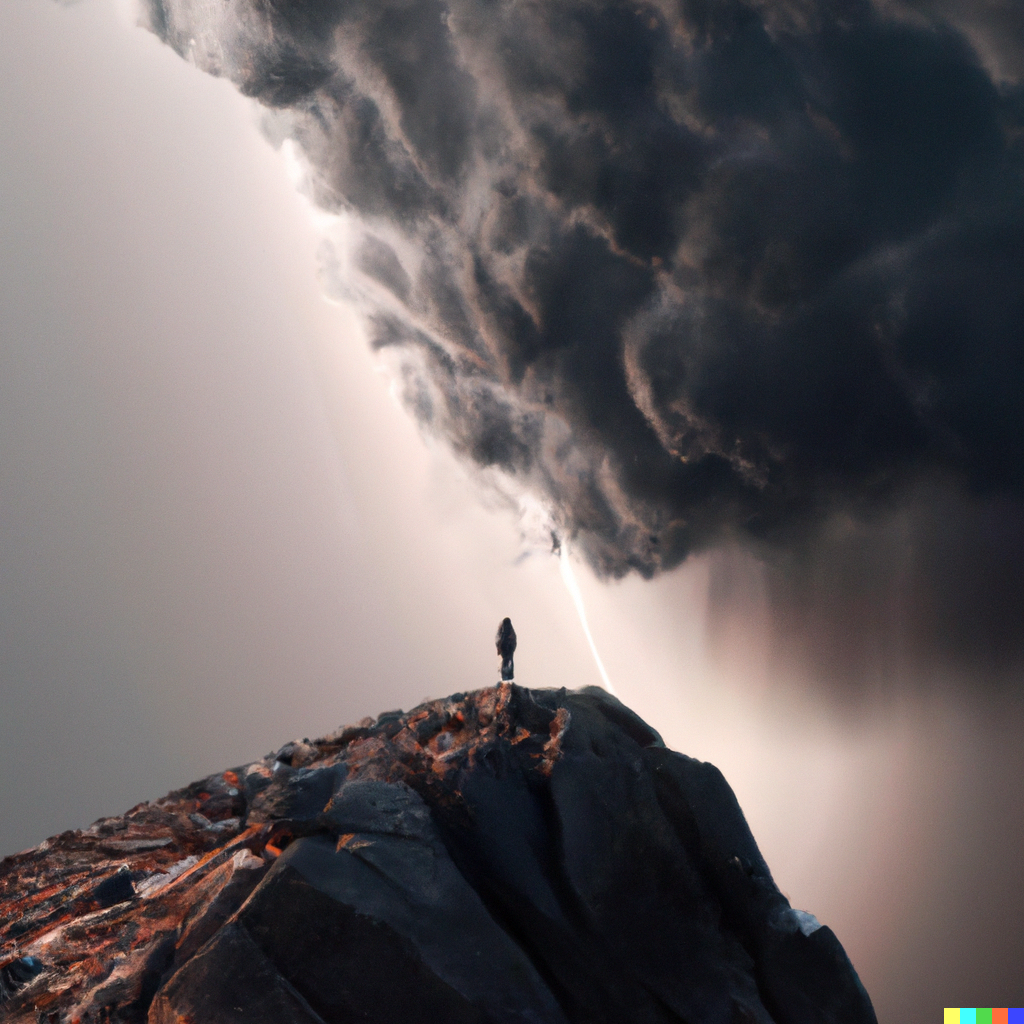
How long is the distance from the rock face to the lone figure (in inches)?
77.9

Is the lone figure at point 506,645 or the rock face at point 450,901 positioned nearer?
the rock face at point 450,901

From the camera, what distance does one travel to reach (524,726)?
68.5 ft

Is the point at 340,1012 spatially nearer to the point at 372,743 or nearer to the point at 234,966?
the point at 234,966

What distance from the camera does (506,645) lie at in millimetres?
24125

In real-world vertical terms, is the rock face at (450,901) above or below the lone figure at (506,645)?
below

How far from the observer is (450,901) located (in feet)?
52.3

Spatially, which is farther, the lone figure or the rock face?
the lone figure

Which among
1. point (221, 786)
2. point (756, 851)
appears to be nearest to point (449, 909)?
point (756, 851)

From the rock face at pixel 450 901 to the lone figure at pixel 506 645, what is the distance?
77.9 inches

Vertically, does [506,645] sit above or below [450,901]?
above

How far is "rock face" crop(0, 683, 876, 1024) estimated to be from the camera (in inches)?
558

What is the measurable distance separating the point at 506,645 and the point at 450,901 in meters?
9.71

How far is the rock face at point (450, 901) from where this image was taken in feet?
46.5

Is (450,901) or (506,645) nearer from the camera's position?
(450,901)
